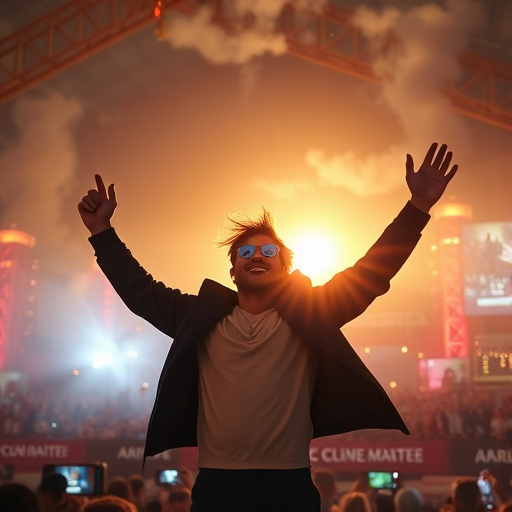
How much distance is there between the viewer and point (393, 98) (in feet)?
56.1

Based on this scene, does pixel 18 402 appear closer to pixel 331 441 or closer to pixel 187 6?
pixel 331 441

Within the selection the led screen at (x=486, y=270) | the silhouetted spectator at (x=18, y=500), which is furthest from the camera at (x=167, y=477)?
the led screen at (x=486, y=270)

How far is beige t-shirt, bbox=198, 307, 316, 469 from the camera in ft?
7.82

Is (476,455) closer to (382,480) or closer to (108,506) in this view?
(382,480)

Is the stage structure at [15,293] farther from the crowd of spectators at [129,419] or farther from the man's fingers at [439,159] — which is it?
the man's fingers at [439,159]

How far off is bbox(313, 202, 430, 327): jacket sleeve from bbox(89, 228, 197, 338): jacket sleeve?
0.49 m

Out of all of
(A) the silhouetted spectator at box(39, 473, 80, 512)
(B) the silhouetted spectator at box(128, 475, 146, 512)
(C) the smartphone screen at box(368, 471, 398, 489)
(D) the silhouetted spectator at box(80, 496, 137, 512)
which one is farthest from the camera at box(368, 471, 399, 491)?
(D) the silhouetted spectator at box(80, 496, 137, 512)

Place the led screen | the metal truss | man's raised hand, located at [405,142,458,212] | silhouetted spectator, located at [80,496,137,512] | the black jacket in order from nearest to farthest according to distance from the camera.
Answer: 1. the black jacket
2. man's raised hand, located at [405,142,458,212]
3. silhouetted spectator, located at [80,496,137,512]
4. the metal truss
5. the led screen

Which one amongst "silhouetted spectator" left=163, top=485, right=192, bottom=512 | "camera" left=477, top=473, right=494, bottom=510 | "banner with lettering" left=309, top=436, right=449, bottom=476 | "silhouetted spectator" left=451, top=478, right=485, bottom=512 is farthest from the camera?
"banner with lettering" left=309, top=436, right=449, bottom=476

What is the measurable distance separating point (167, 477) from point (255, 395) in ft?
20.5

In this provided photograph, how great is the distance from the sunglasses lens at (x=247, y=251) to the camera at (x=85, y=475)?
411 cm

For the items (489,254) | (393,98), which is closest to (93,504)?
(393,98)

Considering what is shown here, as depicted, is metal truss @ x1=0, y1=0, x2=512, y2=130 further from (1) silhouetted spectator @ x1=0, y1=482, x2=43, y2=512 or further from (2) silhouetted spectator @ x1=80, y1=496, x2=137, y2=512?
(1) silhouetted spectator @ x1=0, y1=482, x2=43, y2=512

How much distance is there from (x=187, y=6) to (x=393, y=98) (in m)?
5.17
